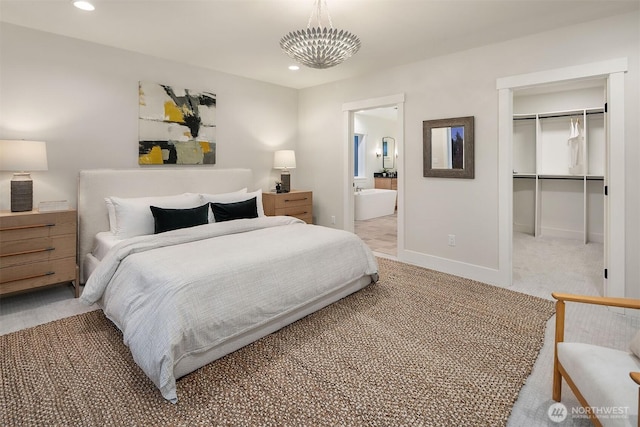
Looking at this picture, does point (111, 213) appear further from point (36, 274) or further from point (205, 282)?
point (205, 282)

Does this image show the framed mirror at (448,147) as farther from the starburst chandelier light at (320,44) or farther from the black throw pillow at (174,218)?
the black throw pillow at (174,218)

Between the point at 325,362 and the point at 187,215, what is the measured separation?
83.4 inches

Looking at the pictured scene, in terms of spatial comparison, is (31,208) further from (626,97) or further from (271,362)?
(626,97)

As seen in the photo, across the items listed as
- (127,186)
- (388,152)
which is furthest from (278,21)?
(388,152)

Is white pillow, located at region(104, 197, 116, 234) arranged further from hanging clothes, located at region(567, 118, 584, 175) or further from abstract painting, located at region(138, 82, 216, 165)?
hanging clothes, located at region(567, 118, 584, 175)

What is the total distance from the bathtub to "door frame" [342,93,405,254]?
8.46 feet

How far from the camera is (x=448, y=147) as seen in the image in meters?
3.93

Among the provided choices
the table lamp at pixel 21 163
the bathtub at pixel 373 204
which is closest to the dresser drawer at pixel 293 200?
the bathtub at pixel 373 204

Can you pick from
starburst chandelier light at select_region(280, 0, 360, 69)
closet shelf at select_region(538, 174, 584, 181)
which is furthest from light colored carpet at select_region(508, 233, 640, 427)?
starburst chandelier light at select_region(280, 0, 360, 69)

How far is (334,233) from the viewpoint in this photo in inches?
127

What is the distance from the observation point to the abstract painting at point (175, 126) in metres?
3.99

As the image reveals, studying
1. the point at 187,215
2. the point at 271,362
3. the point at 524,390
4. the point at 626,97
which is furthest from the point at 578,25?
the point at 187,215

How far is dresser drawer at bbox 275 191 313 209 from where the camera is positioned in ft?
16.1

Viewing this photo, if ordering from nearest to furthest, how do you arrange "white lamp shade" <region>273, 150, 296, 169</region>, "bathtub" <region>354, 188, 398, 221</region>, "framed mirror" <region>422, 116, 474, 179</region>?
"framed mirror" <region>422, 116, 474, 179</region> < "white lamp shade" <region>273, 150, 296, 169</region> < "bathtub" <region>354, 188, 398, 221</region>
